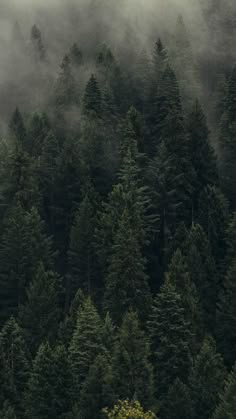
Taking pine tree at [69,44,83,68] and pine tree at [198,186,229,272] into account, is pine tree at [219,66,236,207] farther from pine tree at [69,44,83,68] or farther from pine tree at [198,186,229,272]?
pine tree at [69,44,83,68]

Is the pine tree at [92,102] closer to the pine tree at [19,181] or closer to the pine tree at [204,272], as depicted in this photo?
the pine tree at [19,181]

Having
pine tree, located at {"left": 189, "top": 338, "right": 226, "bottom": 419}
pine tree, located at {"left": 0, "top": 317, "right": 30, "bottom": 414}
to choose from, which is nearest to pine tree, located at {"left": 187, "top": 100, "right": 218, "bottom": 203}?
pine tree, located at {"left": 189, "top": 338, "right": 226, "bottom": 419}

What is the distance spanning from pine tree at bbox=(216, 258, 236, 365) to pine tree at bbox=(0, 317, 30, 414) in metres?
18.6

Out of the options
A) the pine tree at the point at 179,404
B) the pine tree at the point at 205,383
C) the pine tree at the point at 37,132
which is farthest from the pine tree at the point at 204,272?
the pine tree at the point at 37,132

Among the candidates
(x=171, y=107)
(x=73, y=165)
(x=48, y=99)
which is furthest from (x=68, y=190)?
(x=48, y=99)

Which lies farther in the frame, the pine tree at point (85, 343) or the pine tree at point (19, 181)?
the pine tree at point (19, 181)

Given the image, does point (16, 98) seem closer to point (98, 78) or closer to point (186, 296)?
point (98, 78)

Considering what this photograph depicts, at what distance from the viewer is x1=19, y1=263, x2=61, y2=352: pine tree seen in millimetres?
77000

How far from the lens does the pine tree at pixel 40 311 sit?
7700cm

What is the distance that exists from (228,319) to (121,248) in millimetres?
12787

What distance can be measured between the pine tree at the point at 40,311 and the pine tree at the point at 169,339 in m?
10.4

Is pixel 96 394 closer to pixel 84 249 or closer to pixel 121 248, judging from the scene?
pixel 121 248

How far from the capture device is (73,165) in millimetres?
95688

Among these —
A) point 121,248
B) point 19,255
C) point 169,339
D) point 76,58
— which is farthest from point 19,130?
point 169,339
